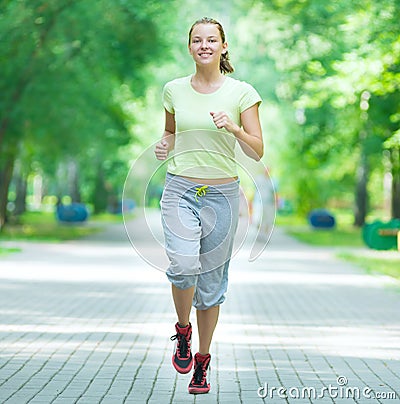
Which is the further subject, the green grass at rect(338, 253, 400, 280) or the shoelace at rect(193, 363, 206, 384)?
the green grass at rect(338, 253, 400, 280)

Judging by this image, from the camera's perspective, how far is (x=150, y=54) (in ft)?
92.1

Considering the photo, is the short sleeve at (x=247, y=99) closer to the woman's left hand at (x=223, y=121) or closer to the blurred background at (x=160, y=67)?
the woman's left hand at (x=223, y=121)

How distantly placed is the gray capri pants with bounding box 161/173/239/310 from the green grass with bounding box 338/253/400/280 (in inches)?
439

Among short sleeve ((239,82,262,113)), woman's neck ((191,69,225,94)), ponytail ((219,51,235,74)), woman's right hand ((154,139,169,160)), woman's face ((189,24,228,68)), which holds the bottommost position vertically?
woman's right hand ((154,139,169,160))

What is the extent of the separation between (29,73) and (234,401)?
20.9m

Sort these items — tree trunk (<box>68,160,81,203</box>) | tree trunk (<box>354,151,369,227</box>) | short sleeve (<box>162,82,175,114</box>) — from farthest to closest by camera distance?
tree trunk (<box>68,160,81,203</box>)
tree trunk (<box>354,151,369,227</box>)
short sleeve (<box>162,82,175,114</box>)

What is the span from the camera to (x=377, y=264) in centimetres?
2050

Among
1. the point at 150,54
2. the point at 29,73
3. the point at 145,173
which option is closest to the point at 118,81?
the point at 150,54

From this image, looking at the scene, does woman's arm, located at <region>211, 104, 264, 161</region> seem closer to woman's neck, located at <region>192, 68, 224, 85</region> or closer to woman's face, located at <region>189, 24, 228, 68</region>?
woman's neck, located at <region>192, 68, 224, 85</region>

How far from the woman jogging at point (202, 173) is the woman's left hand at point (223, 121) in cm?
12

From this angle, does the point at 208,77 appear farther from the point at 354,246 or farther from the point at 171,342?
the point at 354,246

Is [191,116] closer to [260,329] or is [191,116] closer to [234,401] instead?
[234,401]

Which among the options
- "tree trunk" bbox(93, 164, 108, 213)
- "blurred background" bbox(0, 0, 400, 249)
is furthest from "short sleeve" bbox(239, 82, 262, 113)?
"tree trunk" bbox(93, 164, 108, 213)

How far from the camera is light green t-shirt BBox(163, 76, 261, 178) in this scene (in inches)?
251
